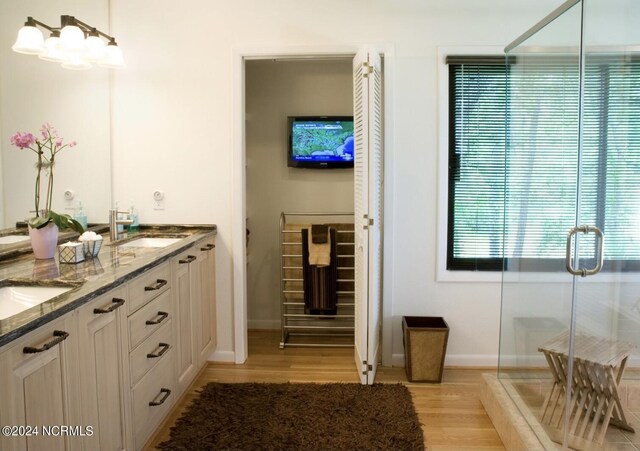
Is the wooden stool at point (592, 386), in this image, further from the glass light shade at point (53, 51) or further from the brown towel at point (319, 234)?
the glass light shade at point (53, 51)

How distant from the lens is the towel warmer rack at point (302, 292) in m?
4.29

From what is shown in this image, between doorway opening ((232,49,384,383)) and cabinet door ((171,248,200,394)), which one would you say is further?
doorway opening ((232,49,384,383))

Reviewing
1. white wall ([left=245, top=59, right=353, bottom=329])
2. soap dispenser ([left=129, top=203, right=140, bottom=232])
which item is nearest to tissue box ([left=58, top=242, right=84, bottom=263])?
soap dispenser ([left=129, top=203, right=140, bottom=232])

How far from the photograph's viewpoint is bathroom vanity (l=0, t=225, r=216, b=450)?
154 cm

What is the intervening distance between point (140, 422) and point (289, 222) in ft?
8.20

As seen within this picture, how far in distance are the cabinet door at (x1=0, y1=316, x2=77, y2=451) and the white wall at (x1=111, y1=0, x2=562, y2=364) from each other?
6.79ft

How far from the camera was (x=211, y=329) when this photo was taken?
3.70 metres

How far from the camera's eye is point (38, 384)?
159 centimetres

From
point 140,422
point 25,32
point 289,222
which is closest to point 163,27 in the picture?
point 25,32

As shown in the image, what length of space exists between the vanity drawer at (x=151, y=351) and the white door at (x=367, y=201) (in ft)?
3.95

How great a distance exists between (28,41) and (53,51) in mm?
294

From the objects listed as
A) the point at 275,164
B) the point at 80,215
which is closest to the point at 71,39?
the point at 80,215

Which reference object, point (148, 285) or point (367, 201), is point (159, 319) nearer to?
point (148, 285)

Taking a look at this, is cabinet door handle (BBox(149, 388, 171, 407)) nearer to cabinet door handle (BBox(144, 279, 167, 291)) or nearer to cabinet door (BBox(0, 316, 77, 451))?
cabinet door handle (BBox(144, 279, 167, 291))
